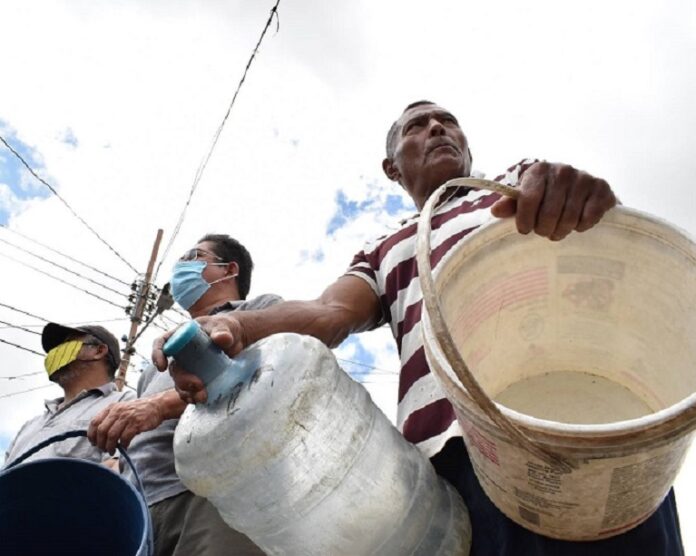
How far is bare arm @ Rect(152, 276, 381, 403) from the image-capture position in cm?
131

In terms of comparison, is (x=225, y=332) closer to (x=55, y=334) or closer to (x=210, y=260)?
(x=210, y=260)

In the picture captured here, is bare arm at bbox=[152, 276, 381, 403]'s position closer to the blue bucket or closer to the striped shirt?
the striped shirt

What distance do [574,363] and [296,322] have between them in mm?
687

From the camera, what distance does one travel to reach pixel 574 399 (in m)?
1.43

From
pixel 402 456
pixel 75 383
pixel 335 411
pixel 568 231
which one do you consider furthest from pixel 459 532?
pixel 75 383

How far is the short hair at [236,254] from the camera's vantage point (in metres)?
3.12

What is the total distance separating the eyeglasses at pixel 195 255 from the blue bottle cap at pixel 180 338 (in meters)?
1.81

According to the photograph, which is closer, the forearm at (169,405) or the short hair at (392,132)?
the forearm at (169,405)

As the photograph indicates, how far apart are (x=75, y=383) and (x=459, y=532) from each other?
9.68 ft

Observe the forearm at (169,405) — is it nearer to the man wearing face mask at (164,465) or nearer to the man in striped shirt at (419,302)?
the man wearing face mask at (164,465)

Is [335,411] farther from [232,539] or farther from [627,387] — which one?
[232,539]

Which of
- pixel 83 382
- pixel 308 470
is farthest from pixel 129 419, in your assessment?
pixel 83 382

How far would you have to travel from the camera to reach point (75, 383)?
11.9 ft

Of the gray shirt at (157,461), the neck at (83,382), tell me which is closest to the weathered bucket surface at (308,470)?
the gray shirt at (157,461)
